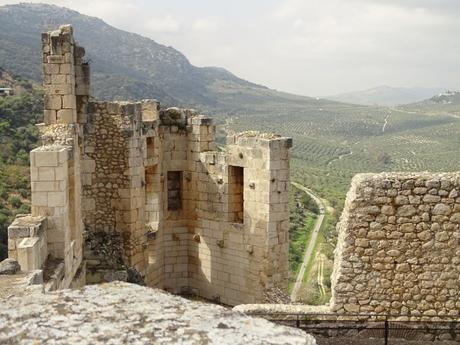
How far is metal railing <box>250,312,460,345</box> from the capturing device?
8367mm

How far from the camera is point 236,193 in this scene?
13492 mm

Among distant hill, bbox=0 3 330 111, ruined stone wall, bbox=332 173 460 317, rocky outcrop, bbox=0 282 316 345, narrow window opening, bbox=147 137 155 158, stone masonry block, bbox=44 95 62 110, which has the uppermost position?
distant hill, bbox=0 3 330 111

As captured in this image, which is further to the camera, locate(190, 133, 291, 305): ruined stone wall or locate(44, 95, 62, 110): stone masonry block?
locate(190, 133, 291, 305): ruined stone wall

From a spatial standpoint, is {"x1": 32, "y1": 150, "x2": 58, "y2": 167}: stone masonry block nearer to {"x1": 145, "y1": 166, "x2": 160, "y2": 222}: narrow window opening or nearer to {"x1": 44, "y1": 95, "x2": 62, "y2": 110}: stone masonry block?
{"x1": 44, "y1": 95, "x2": 62, "y2": 110}: stone masonry block

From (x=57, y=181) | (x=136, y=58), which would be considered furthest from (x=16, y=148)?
(x=136, y=58)

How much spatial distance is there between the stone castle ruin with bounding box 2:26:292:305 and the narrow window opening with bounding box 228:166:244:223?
2cm

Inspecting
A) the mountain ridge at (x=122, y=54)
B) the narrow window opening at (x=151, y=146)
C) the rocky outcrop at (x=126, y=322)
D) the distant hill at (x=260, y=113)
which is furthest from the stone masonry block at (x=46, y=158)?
the mountain ridge at (x=122, y=54)

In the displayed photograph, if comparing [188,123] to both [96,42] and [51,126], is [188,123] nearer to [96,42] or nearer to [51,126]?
[51,126]

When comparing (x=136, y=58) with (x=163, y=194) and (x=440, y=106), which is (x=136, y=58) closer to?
(x=440, y=106)

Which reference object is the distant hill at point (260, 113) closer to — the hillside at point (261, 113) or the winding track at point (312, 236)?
the hillside at point (261, 113)

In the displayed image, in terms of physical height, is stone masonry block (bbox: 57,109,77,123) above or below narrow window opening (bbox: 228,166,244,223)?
above

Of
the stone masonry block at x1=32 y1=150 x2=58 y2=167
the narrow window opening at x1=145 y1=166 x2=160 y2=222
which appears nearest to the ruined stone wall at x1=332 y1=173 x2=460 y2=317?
the stone masonry block at x1=32 y1=150 x2=58 y2=167

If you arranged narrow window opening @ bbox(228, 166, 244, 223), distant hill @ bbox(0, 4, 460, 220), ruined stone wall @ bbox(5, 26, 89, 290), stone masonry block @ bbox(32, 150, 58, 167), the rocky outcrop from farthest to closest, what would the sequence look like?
distant hill @ bbox(0, 4, 460, 220), narrow window opening @ bbox(228, 166, 244, 223), stone masonry block @ bbox(32, 150, 58, 167), ruined stone wall @ bbox(5, 26, 89, 290), the rocky outcrop

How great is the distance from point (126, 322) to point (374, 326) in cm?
574
